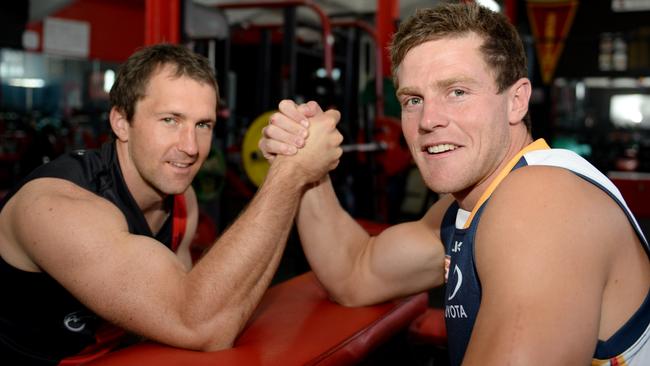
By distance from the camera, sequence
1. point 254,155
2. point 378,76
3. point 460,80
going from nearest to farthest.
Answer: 1. point 460,80
2. point 254,155
3. point 378,76

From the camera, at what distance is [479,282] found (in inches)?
36.9

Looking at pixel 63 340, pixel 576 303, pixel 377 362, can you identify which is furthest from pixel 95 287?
pixel 576 303

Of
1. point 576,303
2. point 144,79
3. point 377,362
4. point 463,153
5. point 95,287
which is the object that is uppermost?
point 144,79

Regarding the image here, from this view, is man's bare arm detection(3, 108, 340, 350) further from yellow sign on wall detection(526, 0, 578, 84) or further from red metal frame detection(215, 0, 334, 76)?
yellow sign on wall detection(526, 0, 578, 84)

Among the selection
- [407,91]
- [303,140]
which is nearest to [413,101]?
[407,91]

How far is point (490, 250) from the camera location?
2.74 feet

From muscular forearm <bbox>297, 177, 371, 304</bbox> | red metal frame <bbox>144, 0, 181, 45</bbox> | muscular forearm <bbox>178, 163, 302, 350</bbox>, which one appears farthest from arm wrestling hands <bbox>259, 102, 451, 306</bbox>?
red metal frame <bbox>144, 0, 181, 45</bbox>

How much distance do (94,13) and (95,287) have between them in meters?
7.34

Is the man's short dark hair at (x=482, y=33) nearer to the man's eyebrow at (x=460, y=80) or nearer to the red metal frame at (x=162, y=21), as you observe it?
the man's eyebrow at (x=460, y=80)

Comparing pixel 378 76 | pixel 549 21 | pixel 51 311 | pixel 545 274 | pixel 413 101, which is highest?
pixel 549 21

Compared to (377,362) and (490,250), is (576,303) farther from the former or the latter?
(377,362)

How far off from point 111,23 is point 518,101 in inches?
303

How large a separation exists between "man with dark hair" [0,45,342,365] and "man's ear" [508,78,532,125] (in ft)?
1.42

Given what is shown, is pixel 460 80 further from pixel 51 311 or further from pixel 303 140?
pixel 51 311
